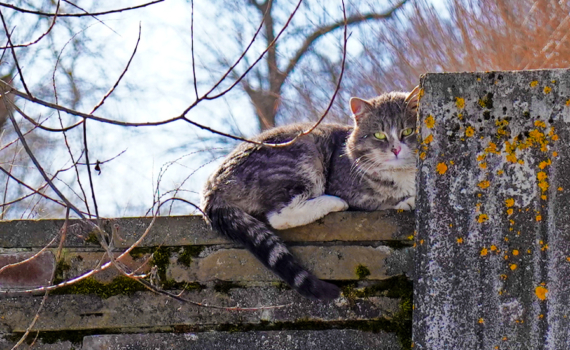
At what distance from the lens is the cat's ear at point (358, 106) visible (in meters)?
3.95

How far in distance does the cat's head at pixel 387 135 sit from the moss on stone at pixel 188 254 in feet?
3.88

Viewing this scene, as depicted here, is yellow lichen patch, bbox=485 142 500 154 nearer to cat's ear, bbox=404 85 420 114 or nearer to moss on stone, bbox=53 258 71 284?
cat's ear, bbox=404 85 420 114

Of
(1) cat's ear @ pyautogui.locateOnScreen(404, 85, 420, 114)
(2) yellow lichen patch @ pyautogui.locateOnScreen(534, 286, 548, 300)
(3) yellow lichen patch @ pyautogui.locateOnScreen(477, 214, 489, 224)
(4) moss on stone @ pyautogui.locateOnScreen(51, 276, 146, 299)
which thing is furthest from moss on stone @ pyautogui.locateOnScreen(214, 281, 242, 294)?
(1) cat's ear @ pyautogui.locateOnScreen(404, 85, 420, 114)

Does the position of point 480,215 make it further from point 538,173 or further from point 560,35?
point 560,35

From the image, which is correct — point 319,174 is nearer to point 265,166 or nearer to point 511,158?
point 265,166

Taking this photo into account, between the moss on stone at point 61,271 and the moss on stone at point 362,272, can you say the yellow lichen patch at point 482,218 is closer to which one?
the moss on stone at point 362,272

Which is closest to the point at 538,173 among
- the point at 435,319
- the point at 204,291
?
the point at 435,319

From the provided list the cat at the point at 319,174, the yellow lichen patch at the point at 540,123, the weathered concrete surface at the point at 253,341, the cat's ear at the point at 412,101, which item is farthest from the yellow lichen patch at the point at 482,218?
the cat's ear at the point at 412,101

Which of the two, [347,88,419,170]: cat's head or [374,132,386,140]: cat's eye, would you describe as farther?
[374,132,386,140]: cat's eye

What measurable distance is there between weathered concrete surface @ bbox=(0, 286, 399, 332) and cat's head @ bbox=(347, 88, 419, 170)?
115cm

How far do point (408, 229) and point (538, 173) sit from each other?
2.35 ft

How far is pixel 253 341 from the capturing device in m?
2.68

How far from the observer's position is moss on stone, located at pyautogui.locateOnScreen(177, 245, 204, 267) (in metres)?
2.84

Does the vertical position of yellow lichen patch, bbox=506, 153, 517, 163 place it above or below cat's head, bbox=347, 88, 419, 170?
below
